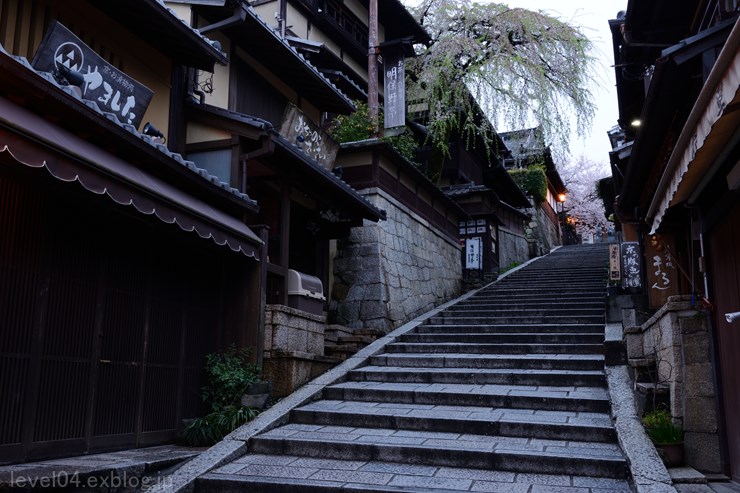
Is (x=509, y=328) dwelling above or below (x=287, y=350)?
above

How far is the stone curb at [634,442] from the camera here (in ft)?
18.5

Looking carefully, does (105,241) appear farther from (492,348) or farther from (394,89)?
(394,89)

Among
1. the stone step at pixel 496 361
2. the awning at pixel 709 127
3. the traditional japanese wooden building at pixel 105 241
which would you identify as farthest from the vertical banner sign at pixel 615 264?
the traditional japanese wooden building at pixel 105 241

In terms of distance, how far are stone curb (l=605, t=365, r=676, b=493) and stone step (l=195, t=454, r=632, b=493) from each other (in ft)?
0.78

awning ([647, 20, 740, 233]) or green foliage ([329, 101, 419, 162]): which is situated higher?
green foliage ([329, 101, 419, 162])

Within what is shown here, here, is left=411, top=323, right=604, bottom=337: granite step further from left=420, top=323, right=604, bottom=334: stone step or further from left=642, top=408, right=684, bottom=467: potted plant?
left=642, top=408, right=684, bottom=467: potted plant

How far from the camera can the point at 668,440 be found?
6.53 meters

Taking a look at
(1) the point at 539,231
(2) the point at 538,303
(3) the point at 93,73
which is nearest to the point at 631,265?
(2) the point at 538,303

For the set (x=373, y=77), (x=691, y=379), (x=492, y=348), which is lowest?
(x=691, y=379)

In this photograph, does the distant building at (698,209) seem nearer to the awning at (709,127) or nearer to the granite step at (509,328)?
the awning at (709,127)

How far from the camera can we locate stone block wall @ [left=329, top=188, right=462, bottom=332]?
13.9 m

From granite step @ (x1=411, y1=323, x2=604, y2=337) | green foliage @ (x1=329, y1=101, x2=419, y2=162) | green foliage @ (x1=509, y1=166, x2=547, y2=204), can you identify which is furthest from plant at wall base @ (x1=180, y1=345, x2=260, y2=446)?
green foliage @ (x1=509, y1=166, x2=547, y2=204)

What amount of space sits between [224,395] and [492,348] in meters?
5.53

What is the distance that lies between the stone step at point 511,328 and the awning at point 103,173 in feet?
22.2
